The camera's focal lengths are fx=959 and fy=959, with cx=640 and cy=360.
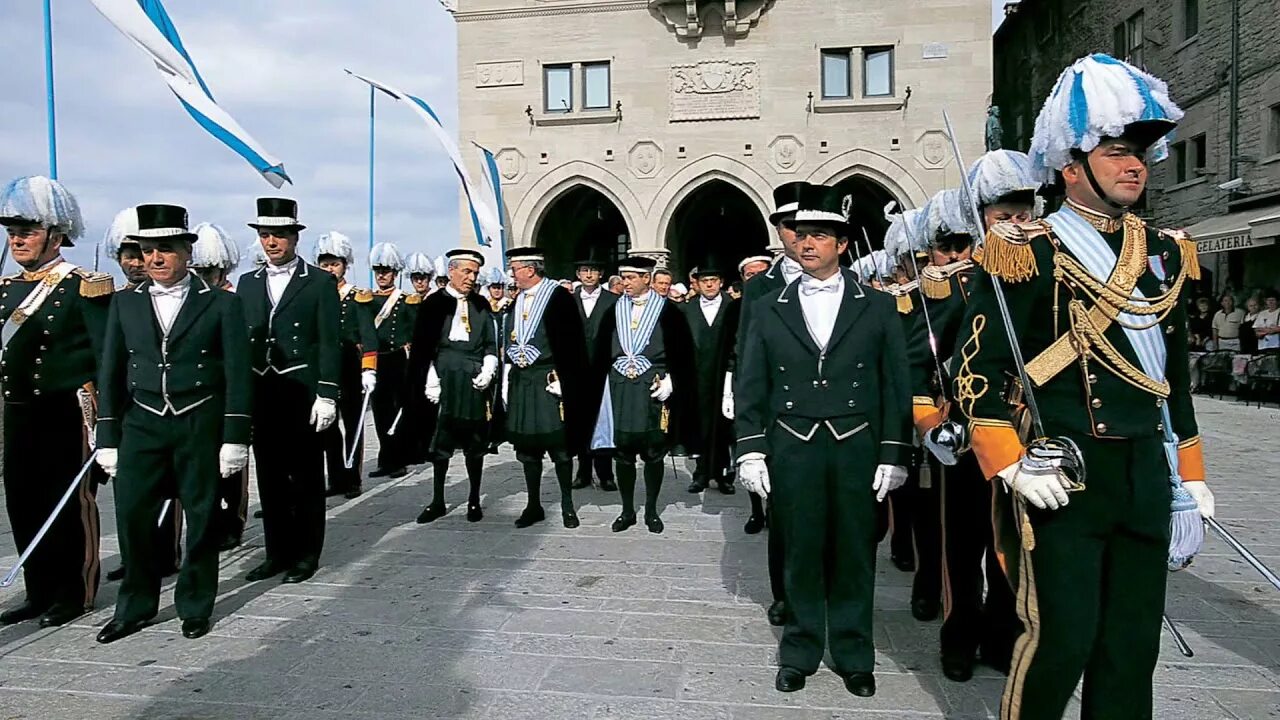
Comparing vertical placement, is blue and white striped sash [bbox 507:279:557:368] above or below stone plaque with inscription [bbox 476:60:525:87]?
below

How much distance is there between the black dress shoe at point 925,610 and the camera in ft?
16.7

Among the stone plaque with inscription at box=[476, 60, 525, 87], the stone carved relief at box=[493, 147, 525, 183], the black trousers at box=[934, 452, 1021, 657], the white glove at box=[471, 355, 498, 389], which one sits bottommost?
the black trousers at box=[934, 452, 1021, 657]

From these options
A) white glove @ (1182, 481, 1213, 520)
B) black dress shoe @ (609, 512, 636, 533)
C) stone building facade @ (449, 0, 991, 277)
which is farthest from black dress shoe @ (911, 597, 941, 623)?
stone building facade @ (449, 0, 991, 277)

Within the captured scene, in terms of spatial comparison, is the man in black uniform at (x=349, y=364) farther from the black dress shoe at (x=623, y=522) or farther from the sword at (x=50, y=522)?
the sword at (x=50, y=522)

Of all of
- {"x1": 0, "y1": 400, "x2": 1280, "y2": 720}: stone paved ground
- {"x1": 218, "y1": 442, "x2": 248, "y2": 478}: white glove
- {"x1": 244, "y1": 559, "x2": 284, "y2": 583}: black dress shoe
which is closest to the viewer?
{"x1": 0, "y1": 400, "x2": 1280, "y2": 720}: stone paved ground

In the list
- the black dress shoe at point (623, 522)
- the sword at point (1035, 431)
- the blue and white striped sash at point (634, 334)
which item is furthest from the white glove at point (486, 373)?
the sword at point (1035, 431)

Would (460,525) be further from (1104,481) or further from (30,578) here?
(1104,481)

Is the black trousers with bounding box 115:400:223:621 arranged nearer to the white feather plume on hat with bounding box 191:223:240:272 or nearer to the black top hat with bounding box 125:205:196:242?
the black top hat with bounding box 125:205:196:242

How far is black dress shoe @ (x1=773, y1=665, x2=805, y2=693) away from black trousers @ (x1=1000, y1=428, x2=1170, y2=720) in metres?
1.37

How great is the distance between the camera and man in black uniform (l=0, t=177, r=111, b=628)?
515 centimetres

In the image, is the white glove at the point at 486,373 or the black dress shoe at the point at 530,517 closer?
the black dress shoe at the point at 530,517

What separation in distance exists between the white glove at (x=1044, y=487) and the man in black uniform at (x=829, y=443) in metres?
1.33

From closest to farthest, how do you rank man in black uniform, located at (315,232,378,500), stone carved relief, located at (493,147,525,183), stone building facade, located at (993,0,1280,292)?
man in black uniform, located at (315,232,378,500)
stone building facade, located at (993,0,1280,292)
stone carved relief, located at (493,147,525,183)

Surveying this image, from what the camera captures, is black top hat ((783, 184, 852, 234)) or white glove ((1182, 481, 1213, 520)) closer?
white glove ((1182, 481, 1213, 520))
